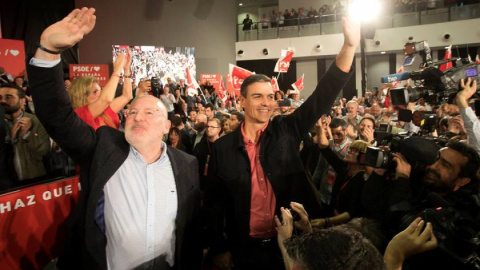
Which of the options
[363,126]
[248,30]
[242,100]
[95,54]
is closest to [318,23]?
[248,30]

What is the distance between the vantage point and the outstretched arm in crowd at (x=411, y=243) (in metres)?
1.47

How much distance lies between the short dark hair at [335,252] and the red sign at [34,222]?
174 centimetres

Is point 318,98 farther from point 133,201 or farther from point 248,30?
point 248,30

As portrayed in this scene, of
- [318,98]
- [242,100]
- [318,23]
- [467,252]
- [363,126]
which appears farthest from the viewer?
[318,23]

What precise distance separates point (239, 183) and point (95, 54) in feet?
41.1

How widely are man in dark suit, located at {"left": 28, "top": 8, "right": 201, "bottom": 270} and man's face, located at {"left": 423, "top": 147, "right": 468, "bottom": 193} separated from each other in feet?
4.14

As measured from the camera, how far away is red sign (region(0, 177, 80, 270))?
209 centimetres

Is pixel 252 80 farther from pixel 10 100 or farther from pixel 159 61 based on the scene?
pixel 159 61

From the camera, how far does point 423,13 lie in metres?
16.5

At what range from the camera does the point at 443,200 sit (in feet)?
5.39

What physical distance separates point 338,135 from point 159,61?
11.5 metres

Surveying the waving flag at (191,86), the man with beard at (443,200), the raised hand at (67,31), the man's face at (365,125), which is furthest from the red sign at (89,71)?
the man with beard at (443,200)

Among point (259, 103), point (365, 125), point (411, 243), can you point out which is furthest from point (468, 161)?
point (365, 125)

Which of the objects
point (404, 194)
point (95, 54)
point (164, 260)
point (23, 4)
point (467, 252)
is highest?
point (23, 4)
